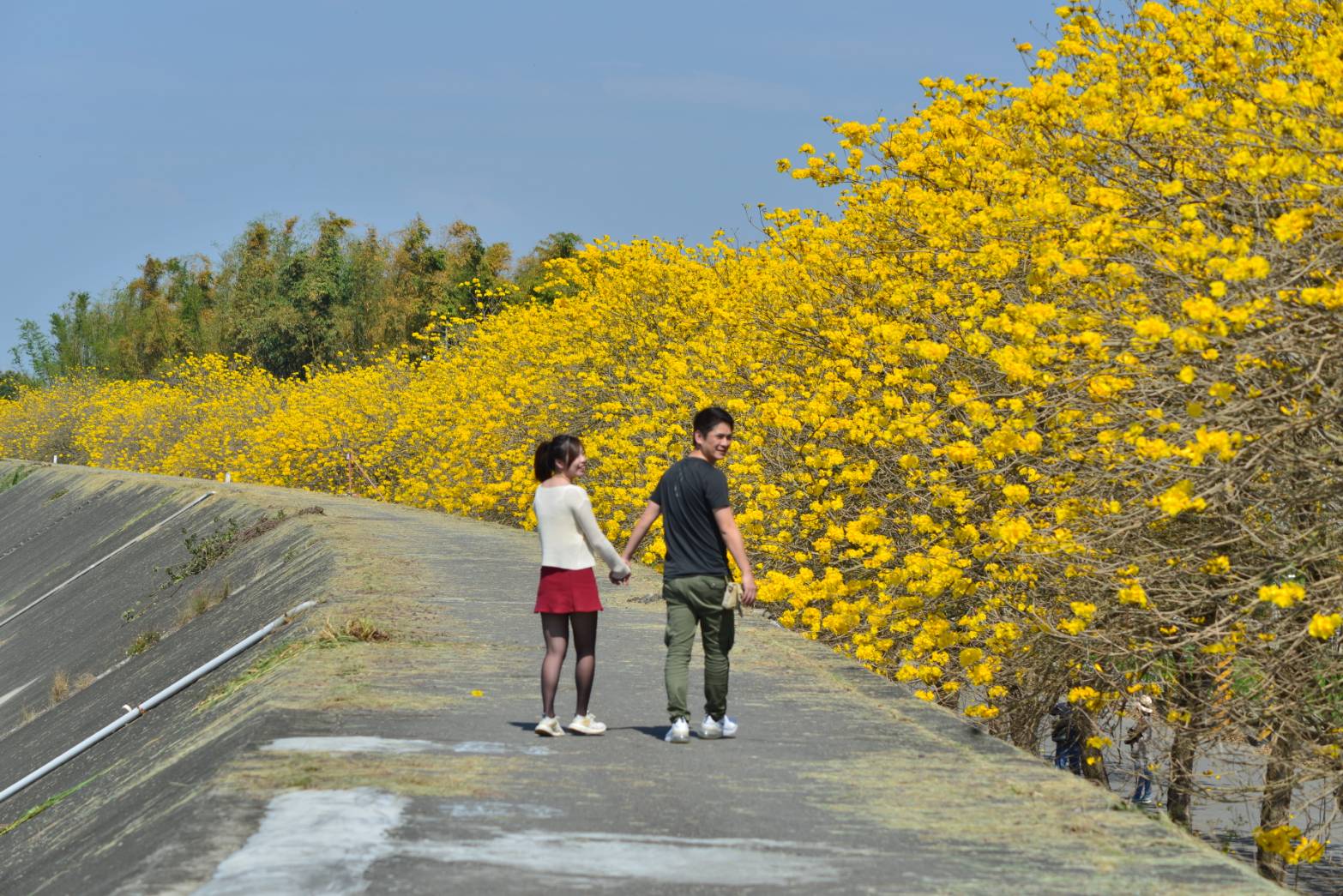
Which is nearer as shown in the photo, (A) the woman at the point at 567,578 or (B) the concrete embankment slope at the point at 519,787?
(B) the concrete embankment slope at the point at 519,787

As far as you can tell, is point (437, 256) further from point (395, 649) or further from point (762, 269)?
point (395, 649)

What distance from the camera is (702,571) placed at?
6504mm

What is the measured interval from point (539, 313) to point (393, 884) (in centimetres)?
2022

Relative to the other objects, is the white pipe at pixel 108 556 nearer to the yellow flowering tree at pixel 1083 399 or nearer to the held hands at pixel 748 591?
the yellow flowering tree at pixel 1083 399

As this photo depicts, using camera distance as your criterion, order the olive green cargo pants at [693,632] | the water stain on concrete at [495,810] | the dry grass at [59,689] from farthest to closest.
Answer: the dry grass at [59,689]
the olive green cargo pants at [693,632]
the water stain on concrete at [495,810]

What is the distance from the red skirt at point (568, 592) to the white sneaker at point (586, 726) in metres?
0.44

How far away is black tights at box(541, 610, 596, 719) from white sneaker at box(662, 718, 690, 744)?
0.37 metres

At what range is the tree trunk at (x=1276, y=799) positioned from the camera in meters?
7.51

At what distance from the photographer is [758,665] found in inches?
344

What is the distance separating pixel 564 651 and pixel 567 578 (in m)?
0.30

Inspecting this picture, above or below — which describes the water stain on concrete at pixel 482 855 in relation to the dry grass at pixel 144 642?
above

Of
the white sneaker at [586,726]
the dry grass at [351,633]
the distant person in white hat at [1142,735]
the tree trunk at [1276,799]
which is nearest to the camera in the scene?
the white sneaker at [586,726]

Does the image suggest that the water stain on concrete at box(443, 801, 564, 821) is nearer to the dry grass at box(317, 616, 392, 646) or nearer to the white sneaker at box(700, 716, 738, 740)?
the white sneaker at box(700, 716, 738, 740)

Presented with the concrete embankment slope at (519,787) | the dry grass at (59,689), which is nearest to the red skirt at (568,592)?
the concrete embankment slope at (519,787)
